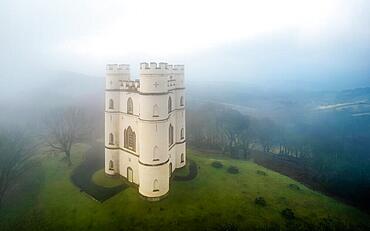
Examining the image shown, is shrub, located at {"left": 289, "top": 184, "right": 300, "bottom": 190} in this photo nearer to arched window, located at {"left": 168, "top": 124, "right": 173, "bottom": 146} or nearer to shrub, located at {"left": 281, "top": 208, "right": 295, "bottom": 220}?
shrub, located at {"left": 281, "top": 208, "right": 295, "bottom": 220}

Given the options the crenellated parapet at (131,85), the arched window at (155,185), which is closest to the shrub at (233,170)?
the arched window at (155,185)

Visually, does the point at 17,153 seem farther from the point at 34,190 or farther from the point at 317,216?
the point at 317,216

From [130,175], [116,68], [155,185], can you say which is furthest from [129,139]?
[116,68]

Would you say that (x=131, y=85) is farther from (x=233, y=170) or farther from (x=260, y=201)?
(x=260, y=201)

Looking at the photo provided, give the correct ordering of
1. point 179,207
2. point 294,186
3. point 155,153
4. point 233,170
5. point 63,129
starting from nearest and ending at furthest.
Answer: point 179,207 → point 155,153 → point 294,186 → point 233,170 → point 63,129

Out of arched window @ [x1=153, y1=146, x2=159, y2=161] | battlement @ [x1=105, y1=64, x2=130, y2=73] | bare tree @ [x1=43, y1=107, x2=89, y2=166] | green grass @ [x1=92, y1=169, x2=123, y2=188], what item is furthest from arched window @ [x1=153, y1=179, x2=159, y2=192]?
bare tree @ [x1=43, y1=107, x2=89, y2=166]

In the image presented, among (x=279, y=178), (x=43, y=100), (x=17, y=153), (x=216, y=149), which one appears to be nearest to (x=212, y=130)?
(x=216, y=149)

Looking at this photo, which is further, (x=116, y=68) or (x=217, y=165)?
(x=217, y=165)
